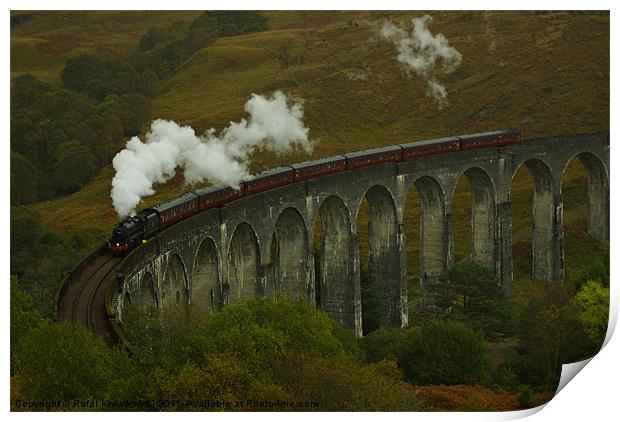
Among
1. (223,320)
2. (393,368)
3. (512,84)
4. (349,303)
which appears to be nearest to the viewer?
(223,320)

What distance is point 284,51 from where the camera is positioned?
95.8 metres

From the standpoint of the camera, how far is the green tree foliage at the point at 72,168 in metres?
73.1

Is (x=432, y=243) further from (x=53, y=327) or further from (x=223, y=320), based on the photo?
(x=53, y=327)

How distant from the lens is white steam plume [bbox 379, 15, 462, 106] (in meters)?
100

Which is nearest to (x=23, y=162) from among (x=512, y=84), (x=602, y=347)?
(x=602, y=347)

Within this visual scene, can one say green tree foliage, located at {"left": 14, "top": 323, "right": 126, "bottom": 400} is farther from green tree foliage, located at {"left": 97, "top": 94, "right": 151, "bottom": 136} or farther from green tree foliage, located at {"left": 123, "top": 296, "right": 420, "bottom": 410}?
green tree foliage, located at {"left": 97, "top": 94, "right": 151, "bottom": 136}

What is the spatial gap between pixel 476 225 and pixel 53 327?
3748 centimetres

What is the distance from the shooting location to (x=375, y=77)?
326 ft

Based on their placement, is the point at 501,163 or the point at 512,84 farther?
the point at 512,84

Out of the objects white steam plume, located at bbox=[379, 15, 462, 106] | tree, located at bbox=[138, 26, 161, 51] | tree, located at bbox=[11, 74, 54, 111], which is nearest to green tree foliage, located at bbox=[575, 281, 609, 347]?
tree, located at bbox=[11, 74, 54, 111]

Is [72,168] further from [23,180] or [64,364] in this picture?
[64,364]

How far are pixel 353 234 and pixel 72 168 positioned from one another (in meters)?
27.4

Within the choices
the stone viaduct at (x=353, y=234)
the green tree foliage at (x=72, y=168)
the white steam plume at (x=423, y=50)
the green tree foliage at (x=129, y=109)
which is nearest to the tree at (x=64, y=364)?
the stone viaduct at (x=353, y=234)

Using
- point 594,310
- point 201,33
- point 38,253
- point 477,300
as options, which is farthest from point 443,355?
point 201,33
